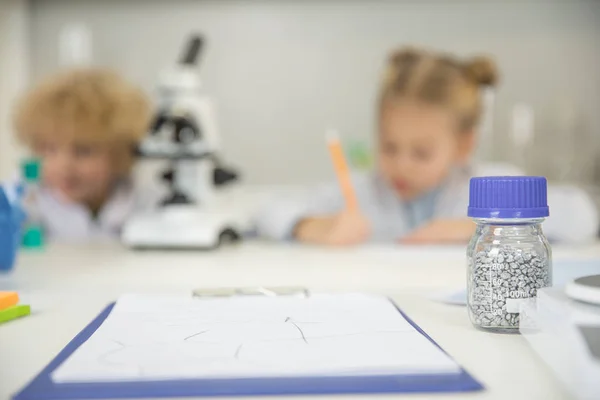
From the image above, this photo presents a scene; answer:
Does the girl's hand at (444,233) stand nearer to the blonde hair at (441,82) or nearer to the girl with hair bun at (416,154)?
the girl with hair bun at (416,154)

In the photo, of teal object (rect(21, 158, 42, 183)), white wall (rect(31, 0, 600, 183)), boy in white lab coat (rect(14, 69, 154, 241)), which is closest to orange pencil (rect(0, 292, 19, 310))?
teal object (rect(21, 158, 42, 183))

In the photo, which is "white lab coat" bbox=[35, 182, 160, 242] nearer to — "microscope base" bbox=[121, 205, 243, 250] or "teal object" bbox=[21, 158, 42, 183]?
"teal object" bbox=[21, 158, 42, 183]

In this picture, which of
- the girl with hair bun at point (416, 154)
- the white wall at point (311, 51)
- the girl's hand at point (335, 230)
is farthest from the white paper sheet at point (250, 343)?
the white wall at point (311, 51)

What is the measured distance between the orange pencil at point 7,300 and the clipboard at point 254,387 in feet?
0.74

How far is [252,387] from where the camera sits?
417 millimetres

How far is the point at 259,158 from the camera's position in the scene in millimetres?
2035

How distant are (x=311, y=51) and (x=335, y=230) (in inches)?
31.0

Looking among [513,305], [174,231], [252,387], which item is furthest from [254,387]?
[174,231]

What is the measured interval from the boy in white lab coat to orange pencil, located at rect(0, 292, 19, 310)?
1036 mm

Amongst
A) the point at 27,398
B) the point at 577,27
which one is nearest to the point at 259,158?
the point at 577,27

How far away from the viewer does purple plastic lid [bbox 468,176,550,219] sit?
21.2 inches

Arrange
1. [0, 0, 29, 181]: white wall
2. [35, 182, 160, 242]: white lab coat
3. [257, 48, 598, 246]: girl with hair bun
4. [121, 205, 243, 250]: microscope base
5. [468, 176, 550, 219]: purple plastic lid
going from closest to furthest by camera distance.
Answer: [468, 176, 550, 219]: purple plastic lid < [121, 205, 243, 250]: microscope base < [257, 48, 598, 246]: girl with hair bun < [35, 182, 160, 242]: white lab coat < [0, 0, 29, 181]: white wall

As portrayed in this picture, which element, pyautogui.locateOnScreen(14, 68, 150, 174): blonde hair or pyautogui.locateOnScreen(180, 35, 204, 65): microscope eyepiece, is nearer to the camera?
pyautogui.locateOnScreen(180, 35, 204, 65): microscope eyepiece

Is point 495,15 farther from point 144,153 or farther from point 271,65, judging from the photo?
point 144,153
